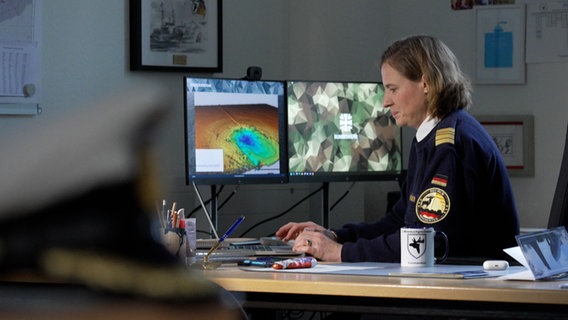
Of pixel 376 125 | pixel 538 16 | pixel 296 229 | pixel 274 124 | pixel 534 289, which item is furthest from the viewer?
pixel 538 16

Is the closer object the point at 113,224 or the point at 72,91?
the point at 113,224

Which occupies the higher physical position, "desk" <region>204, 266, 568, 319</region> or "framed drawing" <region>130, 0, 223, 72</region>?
"framed drawing" <region>130, 0, 223, 72</region>

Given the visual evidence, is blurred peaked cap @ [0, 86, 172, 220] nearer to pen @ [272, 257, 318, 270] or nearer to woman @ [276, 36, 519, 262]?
pen @ [272, 257, 318, 270]

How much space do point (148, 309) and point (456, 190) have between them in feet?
7.11

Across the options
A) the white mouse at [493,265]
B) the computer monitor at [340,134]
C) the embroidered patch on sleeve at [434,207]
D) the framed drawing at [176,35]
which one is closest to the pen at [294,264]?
the embroidered patch on sleeve at [434,207]

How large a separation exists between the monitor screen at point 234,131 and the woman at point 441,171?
0.76 metres

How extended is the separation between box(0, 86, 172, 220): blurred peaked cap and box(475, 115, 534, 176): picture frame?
410 centimetres

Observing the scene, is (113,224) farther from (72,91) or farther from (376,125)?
(376,125)

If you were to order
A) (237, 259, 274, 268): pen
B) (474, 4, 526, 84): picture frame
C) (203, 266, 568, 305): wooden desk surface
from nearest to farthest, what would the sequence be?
(203, 266, 568, 305): wooden desk surface → (237, 259, 274, 268): pen → (474, 4, 526, 84): picture frame

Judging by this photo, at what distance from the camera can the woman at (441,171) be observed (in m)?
2.39

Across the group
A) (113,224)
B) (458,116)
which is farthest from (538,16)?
(113,224)

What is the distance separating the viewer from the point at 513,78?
4.29 m

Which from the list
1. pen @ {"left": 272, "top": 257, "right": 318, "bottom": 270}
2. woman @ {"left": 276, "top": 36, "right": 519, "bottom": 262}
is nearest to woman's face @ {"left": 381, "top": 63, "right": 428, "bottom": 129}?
woman @ {"left": 276, "top": 36, "right": 519, "bottom": 262}

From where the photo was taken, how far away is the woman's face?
2.65m
